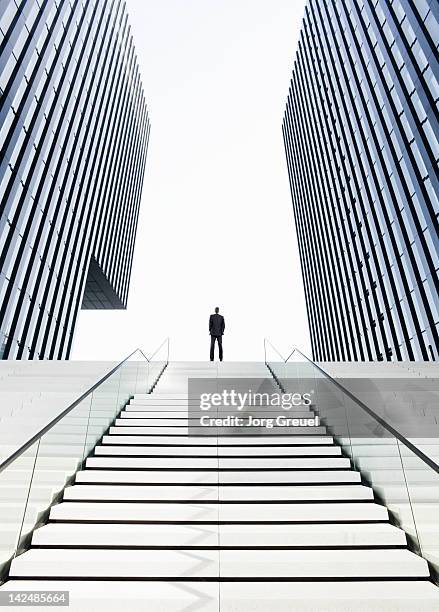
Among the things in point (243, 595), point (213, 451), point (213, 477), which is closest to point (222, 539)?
point (243, 595)

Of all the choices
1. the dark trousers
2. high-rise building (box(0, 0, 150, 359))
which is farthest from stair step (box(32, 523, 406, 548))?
high-rise building (box(0, 0, 150, 359))

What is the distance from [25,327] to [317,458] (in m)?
15.5

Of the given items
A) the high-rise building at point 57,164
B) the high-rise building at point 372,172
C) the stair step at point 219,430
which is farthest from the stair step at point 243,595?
the high-rise building at point 372,172

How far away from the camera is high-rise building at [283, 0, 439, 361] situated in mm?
17922

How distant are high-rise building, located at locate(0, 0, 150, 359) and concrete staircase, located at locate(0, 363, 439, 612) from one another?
13.2m

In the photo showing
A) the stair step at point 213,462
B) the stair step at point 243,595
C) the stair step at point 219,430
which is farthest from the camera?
the stair step at point 219,430

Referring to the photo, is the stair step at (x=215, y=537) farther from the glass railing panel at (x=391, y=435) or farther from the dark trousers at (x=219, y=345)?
the dark trousers at (x=219, y=345)

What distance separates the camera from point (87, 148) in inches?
998

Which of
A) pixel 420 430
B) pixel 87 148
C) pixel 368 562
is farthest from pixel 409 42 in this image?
pixel 368 562

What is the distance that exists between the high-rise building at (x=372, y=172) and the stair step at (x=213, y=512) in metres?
15.6

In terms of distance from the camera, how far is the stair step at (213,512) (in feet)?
12.8

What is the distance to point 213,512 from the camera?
157 inches

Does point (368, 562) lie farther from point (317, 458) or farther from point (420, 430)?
point (420, 430)

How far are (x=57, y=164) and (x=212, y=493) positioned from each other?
20.2 m
